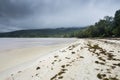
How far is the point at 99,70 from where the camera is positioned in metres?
13.8

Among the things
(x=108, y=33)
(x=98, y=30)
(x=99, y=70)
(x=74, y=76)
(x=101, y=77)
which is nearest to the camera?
(x=101, y=77)

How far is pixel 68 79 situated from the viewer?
12.0m

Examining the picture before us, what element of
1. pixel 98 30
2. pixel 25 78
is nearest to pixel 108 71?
pixel 25 78

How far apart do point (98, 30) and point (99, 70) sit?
117 meters

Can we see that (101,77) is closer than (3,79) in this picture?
Yes

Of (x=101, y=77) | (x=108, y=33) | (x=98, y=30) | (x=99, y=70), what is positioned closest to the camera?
(x=101, y=77)

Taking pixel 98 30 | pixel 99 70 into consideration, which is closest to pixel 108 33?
pixel 98 30

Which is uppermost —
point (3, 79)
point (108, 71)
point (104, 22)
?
point (104, 22)

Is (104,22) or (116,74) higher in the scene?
(104,22)

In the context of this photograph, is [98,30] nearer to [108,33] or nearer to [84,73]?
[108,33]

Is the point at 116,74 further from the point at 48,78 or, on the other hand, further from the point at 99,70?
the point at 48,78

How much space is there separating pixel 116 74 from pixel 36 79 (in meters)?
5.86

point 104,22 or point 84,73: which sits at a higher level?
point 104,22

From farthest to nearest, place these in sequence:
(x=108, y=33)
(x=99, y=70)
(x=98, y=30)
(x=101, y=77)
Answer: (x=98, y=30), (x=108, y=33), (x=99, y=70), (x=101, y=77)
